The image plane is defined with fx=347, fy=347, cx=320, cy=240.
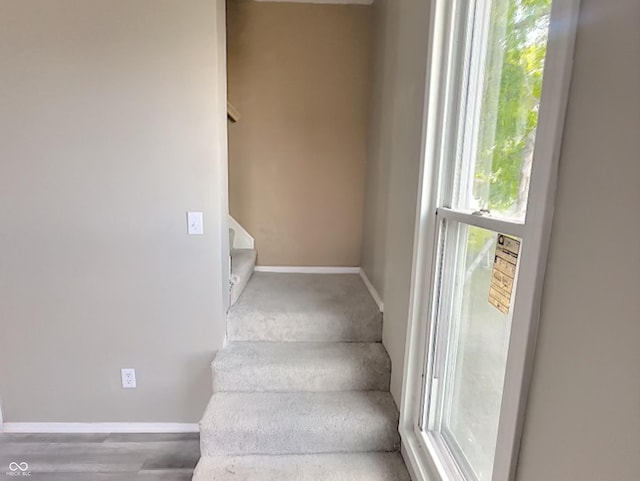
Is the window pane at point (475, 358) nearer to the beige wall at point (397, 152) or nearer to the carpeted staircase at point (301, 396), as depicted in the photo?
the beige wall at point (397, 152)

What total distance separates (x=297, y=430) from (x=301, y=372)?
0.30 m

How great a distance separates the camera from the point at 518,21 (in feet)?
3.12

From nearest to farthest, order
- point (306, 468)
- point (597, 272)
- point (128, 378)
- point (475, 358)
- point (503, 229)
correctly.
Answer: point (597, 272)
point (503, 229)
point (475, 358)
point (306, 468)
point (128, 378)

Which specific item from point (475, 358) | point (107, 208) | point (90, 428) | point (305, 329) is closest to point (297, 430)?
point (305, 329)

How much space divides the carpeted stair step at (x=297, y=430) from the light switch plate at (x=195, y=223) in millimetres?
926

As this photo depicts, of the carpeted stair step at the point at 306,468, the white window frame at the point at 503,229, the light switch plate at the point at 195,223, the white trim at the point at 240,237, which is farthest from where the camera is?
the white trim at the point at 240,237

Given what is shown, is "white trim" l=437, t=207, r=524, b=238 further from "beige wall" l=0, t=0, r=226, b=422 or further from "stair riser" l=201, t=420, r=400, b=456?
"beige wall" l=0, t=0, r=226, b=422

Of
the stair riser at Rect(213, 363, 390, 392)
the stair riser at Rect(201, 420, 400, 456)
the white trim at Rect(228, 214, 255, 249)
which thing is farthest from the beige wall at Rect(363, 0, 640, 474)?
the white trim at Rect(228, 214, 255, 249)

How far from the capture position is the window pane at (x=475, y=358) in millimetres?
1025

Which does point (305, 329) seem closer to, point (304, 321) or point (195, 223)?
point (304, 321)

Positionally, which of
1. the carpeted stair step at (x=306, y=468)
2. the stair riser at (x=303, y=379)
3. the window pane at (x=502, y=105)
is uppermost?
the window pane at (x=502, y=105)

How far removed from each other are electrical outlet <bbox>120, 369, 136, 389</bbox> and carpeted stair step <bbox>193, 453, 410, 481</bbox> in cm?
76

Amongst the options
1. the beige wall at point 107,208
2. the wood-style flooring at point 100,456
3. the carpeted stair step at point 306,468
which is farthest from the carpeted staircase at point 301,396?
Result: the wood-style flooring at point 100,456

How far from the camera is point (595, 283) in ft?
1.96
